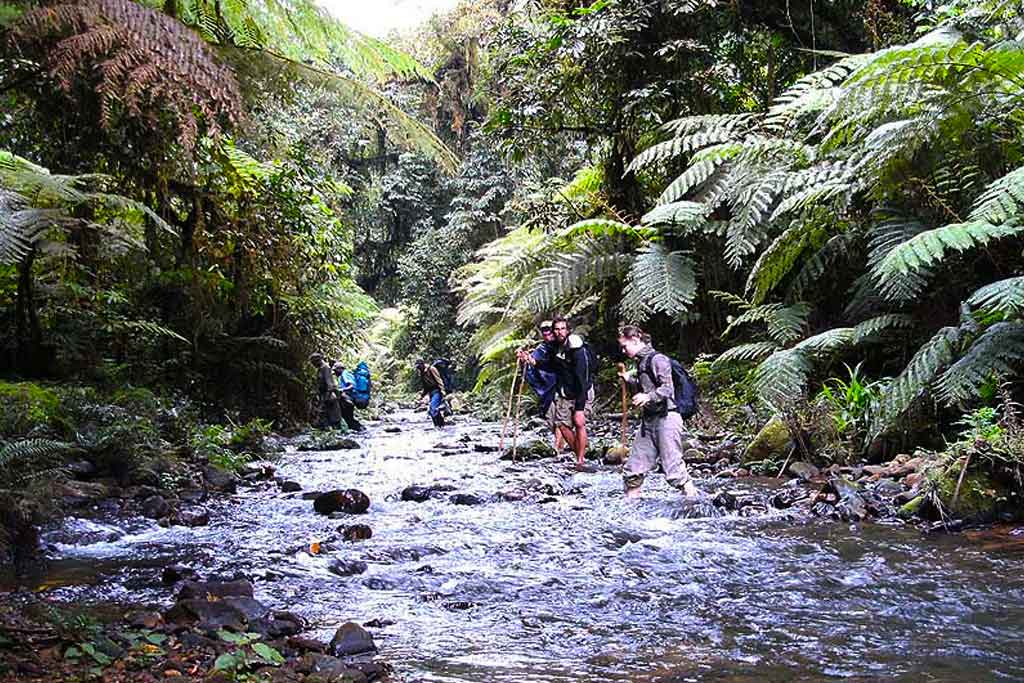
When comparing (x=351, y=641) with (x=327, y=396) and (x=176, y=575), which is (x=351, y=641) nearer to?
(x=176, y=575)

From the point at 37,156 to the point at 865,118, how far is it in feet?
23.6

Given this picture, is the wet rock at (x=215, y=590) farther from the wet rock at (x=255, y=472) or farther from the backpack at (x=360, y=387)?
the backpack at (x=360, y=387)

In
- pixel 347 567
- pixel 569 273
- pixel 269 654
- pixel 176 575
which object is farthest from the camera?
pixel 569 273

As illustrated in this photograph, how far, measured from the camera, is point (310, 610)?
12.4 feet

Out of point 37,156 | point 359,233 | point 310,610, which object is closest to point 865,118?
point 310,610

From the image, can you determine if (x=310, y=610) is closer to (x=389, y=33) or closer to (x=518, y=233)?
(x=518, y=233)

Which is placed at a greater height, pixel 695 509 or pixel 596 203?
pixel 596 203

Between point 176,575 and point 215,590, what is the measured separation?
1.84 ft

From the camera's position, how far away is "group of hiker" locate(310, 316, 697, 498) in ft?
20.1

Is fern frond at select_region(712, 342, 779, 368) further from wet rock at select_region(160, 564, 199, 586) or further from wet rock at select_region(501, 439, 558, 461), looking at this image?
wet rock at select_region(160, 564, 199, 586)

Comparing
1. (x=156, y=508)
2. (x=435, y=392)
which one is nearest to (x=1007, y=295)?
(x=156, y=508)

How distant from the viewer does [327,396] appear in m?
12.3

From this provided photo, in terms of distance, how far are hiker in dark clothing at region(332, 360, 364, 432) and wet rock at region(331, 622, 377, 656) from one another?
9839 mm

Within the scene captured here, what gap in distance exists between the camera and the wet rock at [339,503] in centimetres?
621
